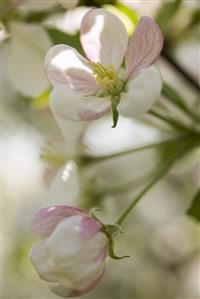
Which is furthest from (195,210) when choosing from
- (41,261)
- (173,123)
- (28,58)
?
(28,58)

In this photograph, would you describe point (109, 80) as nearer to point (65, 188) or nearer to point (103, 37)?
point (103, 37)

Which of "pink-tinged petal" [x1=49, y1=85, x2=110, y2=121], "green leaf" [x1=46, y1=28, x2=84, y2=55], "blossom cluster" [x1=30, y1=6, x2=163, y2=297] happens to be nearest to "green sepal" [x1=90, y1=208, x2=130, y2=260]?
"blossom cluster" [x1=30, y1=6, x2=163, y2=297]

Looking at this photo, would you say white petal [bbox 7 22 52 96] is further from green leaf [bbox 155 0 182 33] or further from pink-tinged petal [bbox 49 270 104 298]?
pink-tinged petal [bbox 49 270 104 298]

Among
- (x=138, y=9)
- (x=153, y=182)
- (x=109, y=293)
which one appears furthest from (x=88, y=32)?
(x=109, y=293)

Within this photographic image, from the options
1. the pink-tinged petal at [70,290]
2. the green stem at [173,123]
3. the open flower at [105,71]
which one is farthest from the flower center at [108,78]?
the pink-tinged petal at [70,290]

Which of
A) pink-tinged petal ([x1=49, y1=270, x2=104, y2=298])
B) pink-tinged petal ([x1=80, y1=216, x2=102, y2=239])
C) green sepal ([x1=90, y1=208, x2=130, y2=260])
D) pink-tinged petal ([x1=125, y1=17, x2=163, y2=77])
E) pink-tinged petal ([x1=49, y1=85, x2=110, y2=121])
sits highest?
pink-tinged petal ([x1=125, y1=17, x2=163, y2=77])

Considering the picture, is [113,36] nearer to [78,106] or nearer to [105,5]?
[78,106]

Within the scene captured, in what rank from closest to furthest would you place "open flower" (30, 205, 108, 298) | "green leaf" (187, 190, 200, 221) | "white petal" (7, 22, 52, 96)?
"open flower" (30, 205, 108, 298)
"green leaf" (187, 190, 200, 221)
"white petal" (7, 22, 52, 96)
